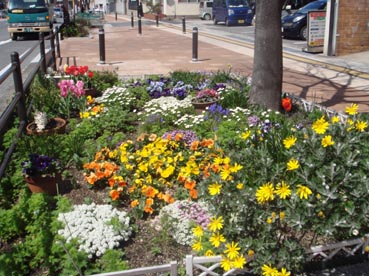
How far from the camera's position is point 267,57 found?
6.16 metres

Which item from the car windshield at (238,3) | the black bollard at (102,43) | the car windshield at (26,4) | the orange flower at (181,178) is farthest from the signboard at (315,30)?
the car windshield at (238,3)

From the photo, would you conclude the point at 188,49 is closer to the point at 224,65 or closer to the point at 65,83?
the point at 224,65

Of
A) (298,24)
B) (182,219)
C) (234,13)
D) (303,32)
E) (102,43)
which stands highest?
(234,13)

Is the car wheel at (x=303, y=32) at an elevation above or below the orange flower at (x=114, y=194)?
above

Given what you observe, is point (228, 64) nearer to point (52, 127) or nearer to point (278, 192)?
point (52, 127)

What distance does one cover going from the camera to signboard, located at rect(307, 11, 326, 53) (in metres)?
15.1

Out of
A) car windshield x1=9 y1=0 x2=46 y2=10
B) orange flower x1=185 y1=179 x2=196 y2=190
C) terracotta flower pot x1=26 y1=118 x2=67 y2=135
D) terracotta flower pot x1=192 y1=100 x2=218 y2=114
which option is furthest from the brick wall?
car windshield x1=9 y1=0 x2=46 y2=10

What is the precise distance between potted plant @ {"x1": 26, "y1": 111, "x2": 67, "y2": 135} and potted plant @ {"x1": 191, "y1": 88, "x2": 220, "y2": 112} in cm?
187

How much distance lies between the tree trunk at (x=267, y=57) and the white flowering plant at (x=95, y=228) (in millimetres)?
3222

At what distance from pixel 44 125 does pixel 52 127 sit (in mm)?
153

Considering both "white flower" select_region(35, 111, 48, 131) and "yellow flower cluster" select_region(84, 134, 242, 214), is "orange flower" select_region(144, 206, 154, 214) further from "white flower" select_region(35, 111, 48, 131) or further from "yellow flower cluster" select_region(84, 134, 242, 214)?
"white flower" select_region(35, 111, 48, 131)

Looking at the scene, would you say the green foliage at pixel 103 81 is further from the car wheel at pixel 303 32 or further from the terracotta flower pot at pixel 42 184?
the car wheel at pixel 303 32

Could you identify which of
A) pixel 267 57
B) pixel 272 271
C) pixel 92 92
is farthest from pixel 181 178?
pixel 92 92

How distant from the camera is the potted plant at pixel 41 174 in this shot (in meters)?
4.05
